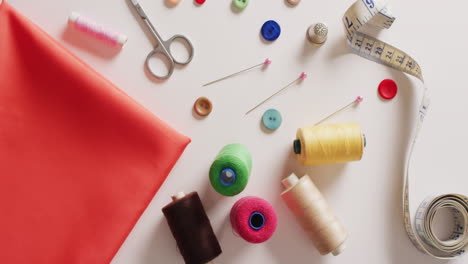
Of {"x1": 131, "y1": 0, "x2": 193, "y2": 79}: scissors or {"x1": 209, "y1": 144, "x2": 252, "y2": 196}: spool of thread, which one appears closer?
{"x1": 209, "y1": 144, "x2": 252, "y2": 196}: spool of thread

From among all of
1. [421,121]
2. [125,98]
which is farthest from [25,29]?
[421,121]

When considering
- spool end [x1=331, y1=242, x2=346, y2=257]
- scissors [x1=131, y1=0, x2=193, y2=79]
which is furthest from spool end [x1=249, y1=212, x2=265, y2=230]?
scissors [x1=131, y1=0, x2=193, y2=79]

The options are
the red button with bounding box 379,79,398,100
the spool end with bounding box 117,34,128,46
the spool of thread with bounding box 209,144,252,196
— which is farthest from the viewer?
the red button with bounding box 379,79,398,100

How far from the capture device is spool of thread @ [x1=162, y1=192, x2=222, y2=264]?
3.42ft

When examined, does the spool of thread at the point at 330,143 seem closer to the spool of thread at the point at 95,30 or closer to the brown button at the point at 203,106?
the brown button at the point at 203,106

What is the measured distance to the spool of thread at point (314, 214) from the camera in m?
1.09

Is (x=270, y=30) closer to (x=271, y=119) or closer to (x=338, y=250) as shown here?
(x=271, y=119)

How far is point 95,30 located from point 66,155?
35 centimetres

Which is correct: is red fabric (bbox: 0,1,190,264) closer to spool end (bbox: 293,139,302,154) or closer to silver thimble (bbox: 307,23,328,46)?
spool end (bbox: 293,139,302,154)

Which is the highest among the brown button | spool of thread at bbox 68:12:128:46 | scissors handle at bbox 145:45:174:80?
spool of thread at bbox 68:12:128:46

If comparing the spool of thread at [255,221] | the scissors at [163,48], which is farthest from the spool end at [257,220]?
the scissors at [163,48]

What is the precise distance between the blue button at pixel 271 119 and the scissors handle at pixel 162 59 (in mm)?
298

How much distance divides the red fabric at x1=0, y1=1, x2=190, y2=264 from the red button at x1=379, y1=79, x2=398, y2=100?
610mm

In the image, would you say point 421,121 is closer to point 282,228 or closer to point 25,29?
point 282,228
